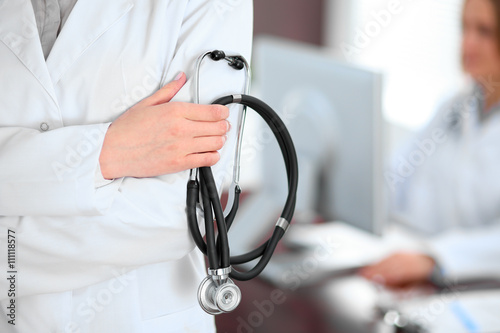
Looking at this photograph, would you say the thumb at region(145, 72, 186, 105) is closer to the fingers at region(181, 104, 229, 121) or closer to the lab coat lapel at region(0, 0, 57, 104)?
the fingers at region(181, 104, 229, 121)

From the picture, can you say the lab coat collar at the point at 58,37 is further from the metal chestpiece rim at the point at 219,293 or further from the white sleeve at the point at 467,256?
the white sleeve at the point at 467,256

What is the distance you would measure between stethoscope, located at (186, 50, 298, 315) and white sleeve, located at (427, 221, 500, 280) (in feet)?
2.94

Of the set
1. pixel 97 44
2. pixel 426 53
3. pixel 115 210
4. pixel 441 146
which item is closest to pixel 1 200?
pixel 115 210

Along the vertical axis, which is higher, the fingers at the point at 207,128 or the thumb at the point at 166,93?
the thumb at the point at 166,93

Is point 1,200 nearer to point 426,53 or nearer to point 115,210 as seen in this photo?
point 115,210

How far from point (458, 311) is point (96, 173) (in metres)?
1.01

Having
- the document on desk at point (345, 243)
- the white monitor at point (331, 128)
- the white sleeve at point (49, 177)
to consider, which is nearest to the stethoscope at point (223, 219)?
the white sleeve at point (49, 177)

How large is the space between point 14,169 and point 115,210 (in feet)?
0.56

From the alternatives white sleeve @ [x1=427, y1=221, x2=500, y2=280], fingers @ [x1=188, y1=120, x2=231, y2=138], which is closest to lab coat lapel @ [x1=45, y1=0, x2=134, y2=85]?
fingers @ [x1=188, y1=120, x2=231, y2=138]

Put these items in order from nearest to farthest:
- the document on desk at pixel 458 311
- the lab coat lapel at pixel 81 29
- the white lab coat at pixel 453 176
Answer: the lab coat lapel at pixel 81 29, the document on desk at pixel 458 311, the white lab coat at pixel 453 176

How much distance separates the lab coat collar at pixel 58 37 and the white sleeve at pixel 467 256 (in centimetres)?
121

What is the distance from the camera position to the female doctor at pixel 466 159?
213 cm

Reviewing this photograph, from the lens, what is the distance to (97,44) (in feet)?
3.31

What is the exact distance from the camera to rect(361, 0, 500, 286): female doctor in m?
2.13
